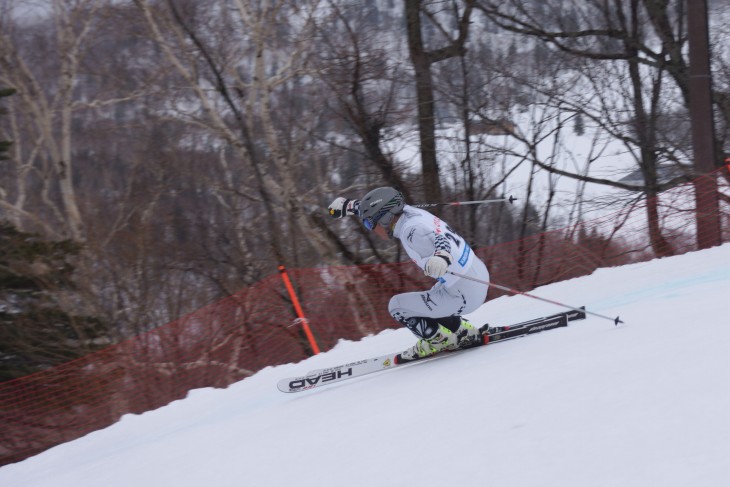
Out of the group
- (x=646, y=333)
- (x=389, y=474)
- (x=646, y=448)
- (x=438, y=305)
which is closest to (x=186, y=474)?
(x=389, y=474)

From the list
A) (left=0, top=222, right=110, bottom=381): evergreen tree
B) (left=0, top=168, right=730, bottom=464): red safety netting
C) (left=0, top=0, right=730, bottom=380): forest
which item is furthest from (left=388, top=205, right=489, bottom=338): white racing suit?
(left=0, top=222, right=110, bottom=381): evergreen tree

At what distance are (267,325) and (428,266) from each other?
16.5 feet

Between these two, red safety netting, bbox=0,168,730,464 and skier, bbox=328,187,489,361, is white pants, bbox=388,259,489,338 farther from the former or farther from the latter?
red safety netting, bbox=0,168,730,464

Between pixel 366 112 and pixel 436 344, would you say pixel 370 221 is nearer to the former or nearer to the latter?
pixel 436 344

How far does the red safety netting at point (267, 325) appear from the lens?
351 inches

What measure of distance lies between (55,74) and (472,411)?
2222 cm

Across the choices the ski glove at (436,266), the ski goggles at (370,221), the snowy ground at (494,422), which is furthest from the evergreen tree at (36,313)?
the ski glove at (436,266)

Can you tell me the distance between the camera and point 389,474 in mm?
3346

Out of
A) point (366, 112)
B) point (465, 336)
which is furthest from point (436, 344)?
point (366, 112)

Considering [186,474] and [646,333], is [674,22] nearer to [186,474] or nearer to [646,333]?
[646,333]

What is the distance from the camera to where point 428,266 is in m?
5.06

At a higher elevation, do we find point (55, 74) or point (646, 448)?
point (55, 74)

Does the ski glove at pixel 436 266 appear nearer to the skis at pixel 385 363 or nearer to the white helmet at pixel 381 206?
the white helmet at pixel 381 206

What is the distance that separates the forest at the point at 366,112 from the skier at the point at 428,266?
4.34 m
